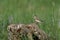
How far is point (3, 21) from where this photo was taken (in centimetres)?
Answer: 484

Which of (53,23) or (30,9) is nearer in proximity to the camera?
(53,23)

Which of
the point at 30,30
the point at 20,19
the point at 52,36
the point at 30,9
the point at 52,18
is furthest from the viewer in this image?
the point at 30,9

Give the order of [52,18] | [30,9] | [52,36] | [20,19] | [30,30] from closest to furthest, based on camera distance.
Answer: [30,30], [52,36], [52,18], [20,19], [30,9]

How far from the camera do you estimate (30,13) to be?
5500 mm

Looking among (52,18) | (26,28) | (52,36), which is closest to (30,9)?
(52,18)

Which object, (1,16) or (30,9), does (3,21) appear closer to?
(1,16)

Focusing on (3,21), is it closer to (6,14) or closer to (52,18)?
(6,14)

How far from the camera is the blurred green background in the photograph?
15.2 feet

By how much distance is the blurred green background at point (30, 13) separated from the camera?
463 centimetres

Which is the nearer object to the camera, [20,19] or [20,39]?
[20,39]

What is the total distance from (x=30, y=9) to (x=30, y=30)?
1.96m

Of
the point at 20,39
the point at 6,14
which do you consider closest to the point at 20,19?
the point at 6,14

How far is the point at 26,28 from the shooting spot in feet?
13.1

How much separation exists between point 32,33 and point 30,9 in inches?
76.5
